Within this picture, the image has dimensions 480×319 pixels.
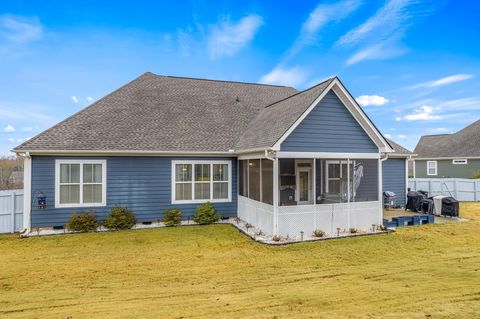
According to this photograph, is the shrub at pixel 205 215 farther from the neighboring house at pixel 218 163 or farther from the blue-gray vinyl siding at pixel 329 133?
the blue-gray vinyl siding at pixel 329 133

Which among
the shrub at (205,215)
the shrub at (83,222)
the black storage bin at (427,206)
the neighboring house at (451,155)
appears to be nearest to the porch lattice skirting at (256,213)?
the shrub at (205,215)

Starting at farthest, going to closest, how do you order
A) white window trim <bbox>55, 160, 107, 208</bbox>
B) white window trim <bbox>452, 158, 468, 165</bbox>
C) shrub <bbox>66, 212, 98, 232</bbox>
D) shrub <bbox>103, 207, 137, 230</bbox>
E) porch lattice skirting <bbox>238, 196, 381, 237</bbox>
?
1. white window trim <bbox>452, 158, 468, 165</bbox>
2. shrub <bbox>103, 207, 137, 230</bbox>
3. white window trim <bbox>55, 160, 107, 208</bbox>
4. shrub <bbox>66, 212, 98, 232</bbox>
5. porch lattice skirting <bbox>238, 196, 381, 237</bbox>

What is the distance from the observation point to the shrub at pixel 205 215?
11727mm

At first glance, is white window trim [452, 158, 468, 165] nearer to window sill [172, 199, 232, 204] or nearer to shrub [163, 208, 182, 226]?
window sill [172, 199, 232, 204]

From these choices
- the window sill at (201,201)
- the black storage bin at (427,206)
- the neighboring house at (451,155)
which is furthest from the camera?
the neighboring house at (451,155)

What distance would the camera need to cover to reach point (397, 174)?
15609 millimetres

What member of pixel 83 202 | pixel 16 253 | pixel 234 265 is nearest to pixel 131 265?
pixel 234 265

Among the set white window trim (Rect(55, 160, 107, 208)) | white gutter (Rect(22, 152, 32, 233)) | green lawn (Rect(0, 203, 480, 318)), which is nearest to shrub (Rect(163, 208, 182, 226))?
green lawn (Rect(0, 203, 480, 318))

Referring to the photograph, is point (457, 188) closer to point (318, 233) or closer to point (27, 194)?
point (318, 233)

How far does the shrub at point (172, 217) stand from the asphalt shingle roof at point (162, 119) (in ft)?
8.70

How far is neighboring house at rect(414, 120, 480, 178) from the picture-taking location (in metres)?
24.5

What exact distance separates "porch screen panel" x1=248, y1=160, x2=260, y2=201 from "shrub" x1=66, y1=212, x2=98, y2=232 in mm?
6179

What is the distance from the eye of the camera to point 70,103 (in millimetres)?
20531

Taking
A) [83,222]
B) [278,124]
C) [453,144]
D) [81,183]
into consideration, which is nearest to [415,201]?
[278,124]
